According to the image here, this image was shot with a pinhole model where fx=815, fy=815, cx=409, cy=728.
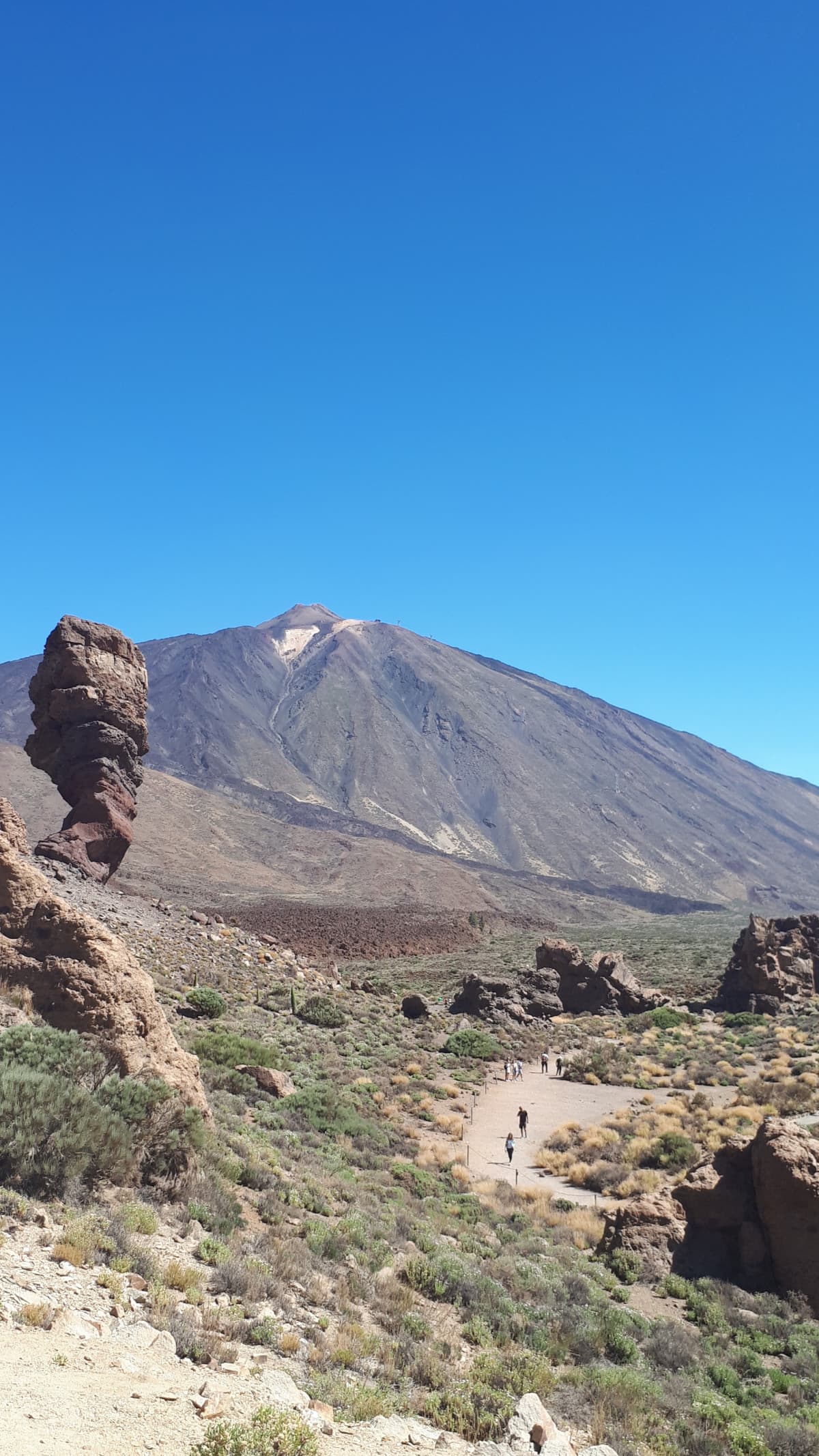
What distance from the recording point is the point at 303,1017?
2752 centimetres

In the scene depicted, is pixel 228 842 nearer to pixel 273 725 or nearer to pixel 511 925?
pixel 511 925

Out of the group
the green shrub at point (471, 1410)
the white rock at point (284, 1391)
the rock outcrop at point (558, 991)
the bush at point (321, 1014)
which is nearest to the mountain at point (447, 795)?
the rock outcrop at point (558, 991)

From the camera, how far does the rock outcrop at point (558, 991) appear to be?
3509 cm

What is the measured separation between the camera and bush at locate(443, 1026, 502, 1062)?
94.8ft

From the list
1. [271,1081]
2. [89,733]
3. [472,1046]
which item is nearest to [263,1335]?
[271,1081]

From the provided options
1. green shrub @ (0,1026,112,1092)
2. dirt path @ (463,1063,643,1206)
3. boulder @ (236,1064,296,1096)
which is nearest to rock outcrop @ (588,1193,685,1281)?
dirt path @ (463,1063,643,1206)

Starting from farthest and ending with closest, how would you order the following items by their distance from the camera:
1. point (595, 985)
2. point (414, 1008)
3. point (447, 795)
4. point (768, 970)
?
point (447, 795) < point (595, 985) < point (768, 970) < point (414, 1008)

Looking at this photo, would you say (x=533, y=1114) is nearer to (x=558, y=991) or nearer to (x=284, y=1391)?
(x=558, y=991)

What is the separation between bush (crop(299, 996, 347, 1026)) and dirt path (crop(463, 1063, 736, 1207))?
5.52m

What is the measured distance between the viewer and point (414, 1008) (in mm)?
33344

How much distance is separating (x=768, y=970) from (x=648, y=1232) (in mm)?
26031

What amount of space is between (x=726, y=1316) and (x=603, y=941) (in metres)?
52.2

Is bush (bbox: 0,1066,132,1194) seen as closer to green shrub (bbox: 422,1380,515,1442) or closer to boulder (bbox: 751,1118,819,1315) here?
green shrub (bbox: 422,1380,515,1442)

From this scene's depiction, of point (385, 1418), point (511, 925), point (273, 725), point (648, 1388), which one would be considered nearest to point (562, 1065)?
point (648, 1388)
